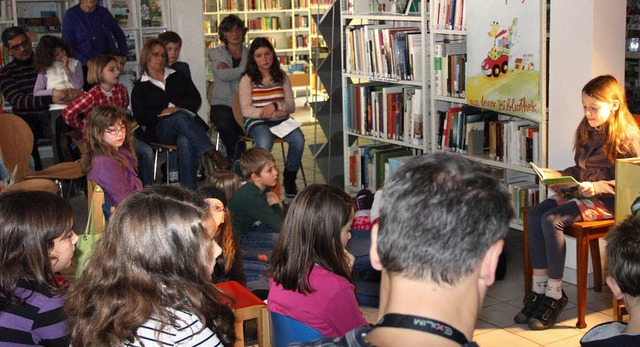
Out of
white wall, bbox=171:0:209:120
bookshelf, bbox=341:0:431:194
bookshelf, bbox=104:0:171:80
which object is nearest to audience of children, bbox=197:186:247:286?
bookshelf, bbox=341:0:431:194

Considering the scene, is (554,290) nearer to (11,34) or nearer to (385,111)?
(385,111)

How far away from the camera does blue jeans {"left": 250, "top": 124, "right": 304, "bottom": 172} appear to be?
22.2 feet

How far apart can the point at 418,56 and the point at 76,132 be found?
2.80 metres

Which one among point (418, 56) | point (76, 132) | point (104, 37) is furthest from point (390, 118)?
point (104, 37)

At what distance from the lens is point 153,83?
22.5 ft

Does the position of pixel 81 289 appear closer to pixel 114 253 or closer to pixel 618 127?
pixel 114 253

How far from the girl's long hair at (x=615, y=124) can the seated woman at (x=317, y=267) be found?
1.83m

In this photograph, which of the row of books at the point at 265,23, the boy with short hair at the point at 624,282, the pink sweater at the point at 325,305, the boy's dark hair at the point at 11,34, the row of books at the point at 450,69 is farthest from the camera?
the row of books at the point at 265,23

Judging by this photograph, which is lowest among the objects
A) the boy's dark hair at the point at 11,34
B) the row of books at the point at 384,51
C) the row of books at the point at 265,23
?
the row of books at the point at 384,51

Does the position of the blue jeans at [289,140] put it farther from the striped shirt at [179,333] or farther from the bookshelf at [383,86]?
the striped shirt at [179,333]

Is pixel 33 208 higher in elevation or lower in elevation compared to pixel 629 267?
higher

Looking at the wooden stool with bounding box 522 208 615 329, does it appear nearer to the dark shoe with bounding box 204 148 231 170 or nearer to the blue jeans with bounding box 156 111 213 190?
the dark shoe with bounding box 204 148 231 170

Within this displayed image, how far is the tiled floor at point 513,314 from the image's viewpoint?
13.2 feet

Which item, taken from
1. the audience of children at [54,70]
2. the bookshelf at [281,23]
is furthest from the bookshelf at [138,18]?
the bookshelf at [281,23]
